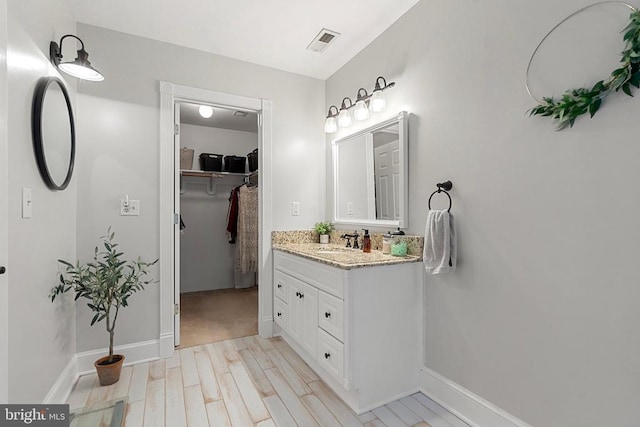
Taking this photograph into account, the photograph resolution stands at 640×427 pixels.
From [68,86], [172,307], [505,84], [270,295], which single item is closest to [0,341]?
[172,307]

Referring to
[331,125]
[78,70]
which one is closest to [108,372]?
[78,70]

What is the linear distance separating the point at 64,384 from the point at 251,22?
2.67 m

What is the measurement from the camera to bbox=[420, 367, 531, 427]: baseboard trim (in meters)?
1.53

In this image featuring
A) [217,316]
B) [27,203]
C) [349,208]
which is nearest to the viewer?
[27,203]

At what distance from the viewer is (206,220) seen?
4531 millimetres

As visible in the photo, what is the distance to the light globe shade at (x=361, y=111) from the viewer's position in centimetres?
244

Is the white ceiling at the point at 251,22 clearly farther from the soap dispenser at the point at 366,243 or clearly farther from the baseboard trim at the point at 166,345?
the baseboard trim at the point at 166,345

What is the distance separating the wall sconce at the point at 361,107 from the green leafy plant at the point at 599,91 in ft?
3.52

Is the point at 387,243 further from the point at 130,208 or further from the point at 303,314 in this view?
the point at 130,208

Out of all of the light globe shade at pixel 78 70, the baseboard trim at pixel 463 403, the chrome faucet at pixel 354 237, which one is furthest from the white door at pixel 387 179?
the light globe shade at pixel 78 70

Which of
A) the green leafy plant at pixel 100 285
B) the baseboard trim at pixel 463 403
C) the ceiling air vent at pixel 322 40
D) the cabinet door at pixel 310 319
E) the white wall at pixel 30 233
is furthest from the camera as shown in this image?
the ceiling air vent at pixel 322 40

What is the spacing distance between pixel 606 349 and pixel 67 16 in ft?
11.2

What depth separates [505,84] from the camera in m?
→ 1.54

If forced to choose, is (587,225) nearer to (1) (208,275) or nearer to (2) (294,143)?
(2) (294,143)
